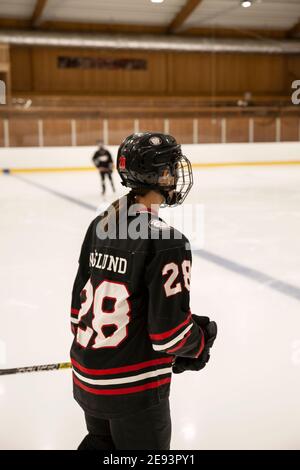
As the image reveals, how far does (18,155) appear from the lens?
17234mm

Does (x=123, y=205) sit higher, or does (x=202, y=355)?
(x=123, y=205)

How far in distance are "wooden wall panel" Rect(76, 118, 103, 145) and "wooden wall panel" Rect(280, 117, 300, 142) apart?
21.8ft

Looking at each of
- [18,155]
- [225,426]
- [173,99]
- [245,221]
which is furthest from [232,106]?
[225,426]

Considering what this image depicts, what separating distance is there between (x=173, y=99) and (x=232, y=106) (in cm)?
230

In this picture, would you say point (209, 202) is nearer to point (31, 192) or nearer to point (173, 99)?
point (31, 192)

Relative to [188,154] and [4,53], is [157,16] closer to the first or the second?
[4,53]

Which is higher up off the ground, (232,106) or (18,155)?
(232,106)

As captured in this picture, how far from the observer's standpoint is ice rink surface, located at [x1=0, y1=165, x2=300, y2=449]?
241 centimetres

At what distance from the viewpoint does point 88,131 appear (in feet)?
63.6

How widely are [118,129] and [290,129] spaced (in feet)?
20.7

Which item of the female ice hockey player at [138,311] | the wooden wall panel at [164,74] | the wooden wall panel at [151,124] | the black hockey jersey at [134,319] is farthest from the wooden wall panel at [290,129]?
the black hockey jersey at [134,319]

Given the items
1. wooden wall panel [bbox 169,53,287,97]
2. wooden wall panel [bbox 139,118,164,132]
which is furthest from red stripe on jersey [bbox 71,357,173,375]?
wooden wall panel [bbox 169,53,287,97]

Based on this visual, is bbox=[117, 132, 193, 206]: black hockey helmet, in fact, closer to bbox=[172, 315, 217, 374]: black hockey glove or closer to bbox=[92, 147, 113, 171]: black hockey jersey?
bbox=[172, 315, 217, 374]: black hockey glove

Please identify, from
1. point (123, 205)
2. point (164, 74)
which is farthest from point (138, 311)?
point (164, 74)
